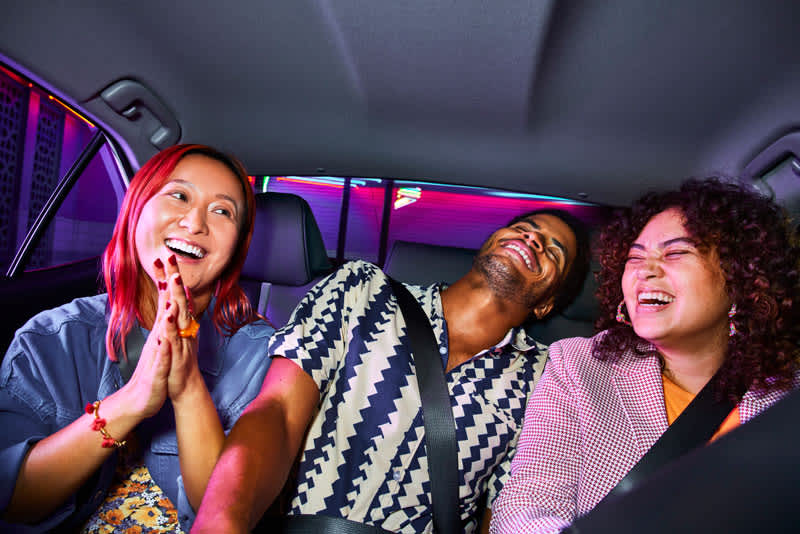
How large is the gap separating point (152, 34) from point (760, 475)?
2282 mm

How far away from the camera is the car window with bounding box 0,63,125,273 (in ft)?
6.72

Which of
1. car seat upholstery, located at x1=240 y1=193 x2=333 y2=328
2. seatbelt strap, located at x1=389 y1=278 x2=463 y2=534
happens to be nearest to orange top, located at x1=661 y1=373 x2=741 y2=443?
seatbelt strap, located at x1=389 y1=278 x2=463 y2=534

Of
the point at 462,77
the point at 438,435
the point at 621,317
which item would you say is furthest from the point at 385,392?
the point at 462,77

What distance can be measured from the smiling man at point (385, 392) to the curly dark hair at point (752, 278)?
0.41 metres

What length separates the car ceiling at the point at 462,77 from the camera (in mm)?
1576

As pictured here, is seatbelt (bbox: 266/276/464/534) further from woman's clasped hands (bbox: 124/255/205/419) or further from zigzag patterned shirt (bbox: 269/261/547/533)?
woman's clasped hands (bbox: 124/255/205/419)

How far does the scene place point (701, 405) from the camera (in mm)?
1370

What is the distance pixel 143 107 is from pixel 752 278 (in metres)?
2.48

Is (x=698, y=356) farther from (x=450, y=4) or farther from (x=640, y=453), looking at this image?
(x=450, y=4)

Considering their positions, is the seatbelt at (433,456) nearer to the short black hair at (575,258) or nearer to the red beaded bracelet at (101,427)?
the red beaded bracelet at (101,427)

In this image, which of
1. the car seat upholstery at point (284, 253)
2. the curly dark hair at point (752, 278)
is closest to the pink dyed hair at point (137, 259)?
the car seat upholstery at point (284, 253)

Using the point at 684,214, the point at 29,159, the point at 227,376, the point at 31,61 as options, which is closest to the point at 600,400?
the point at 684,214

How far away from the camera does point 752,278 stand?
1.36m

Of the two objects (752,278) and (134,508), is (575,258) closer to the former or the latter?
(752,278)
